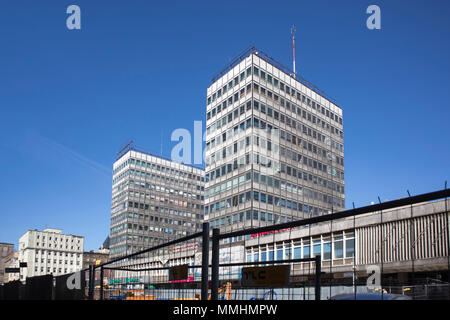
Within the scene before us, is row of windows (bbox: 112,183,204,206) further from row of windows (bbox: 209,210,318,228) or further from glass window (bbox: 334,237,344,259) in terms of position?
glass window (bbox: 334,237,344,259)

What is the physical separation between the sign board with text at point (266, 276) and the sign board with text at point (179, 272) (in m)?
1.75

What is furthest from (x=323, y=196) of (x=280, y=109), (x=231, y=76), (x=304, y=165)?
(x=231, y=76)

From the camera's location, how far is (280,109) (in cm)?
7706

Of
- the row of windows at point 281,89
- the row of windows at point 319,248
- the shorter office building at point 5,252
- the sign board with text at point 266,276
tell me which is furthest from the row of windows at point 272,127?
the shorter office building at point 5,252

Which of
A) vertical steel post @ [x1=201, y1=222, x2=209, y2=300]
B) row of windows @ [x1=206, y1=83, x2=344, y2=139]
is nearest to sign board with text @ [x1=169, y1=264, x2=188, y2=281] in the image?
vertical steel post @ [x1=201, y1=222, x2=209, y2=300]

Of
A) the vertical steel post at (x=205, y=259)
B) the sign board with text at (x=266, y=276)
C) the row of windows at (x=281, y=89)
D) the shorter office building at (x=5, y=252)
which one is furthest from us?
the shorter office building at (x=5, y=252)

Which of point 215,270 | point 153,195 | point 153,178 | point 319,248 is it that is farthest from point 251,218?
point 215,270

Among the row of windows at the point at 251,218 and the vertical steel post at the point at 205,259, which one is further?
the row of windows at the point at 251,218

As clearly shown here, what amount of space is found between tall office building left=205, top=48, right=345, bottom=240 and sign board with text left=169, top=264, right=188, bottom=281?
6140 centimetres

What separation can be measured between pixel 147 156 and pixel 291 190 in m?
59.5

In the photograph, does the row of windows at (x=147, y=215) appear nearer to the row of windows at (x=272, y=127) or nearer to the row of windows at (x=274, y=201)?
the row of windows at (x=274, y=201)

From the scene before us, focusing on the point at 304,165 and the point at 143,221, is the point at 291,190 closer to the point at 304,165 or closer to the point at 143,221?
the point at 304,165

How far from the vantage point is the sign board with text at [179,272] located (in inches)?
272

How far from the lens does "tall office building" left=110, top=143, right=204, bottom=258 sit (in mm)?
118812
